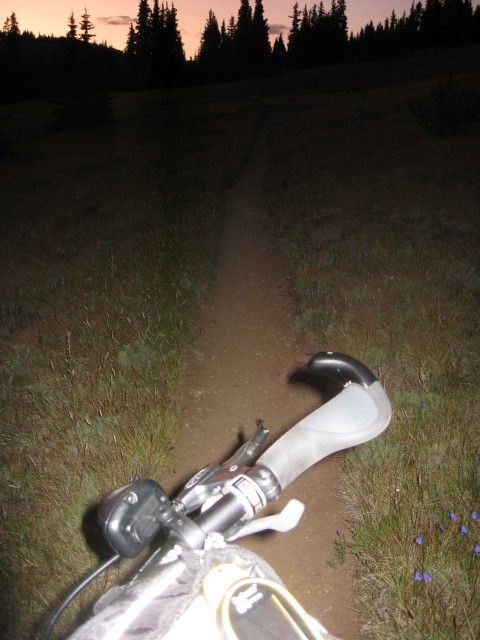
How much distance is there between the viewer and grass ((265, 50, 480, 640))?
2496 mm

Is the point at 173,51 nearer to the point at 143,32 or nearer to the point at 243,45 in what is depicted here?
the point at 143,32

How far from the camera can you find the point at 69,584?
2.80 m

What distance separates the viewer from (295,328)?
616 cm

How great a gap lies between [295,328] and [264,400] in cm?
161

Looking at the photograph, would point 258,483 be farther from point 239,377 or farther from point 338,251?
point 338,251

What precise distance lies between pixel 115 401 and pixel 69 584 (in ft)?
5.74

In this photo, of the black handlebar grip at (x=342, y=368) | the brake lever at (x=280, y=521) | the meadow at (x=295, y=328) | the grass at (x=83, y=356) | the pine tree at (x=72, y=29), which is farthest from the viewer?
the pine tree at (x=72, y=29)

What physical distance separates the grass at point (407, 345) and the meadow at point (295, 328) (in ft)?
0.06

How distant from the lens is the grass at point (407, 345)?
2496 millimetres

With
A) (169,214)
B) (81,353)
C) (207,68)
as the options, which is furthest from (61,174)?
(207,68)

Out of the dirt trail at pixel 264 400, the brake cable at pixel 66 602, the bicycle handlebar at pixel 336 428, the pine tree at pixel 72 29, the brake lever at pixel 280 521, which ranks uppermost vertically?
the pine tree at pixel 72 29

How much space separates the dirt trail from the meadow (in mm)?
171

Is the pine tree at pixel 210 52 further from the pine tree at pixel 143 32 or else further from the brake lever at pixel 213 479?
the brake lever at pixel 213 479

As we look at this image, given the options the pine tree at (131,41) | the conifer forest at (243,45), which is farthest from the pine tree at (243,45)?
the pine tree at (131,41)
